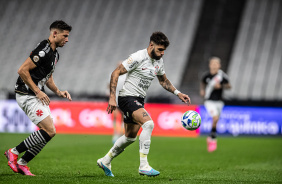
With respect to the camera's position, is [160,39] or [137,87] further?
[137,87]

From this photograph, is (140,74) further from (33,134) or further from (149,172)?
(33,134)

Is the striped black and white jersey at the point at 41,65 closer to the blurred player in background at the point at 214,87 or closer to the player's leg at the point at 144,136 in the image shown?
the player's leg at the point at 144,136

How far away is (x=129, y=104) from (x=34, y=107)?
138 centimetres

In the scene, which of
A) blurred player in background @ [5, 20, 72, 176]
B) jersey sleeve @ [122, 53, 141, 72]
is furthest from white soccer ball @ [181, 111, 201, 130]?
blurred player in background @ [5, 20, 72, 176]

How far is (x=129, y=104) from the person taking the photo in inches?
269

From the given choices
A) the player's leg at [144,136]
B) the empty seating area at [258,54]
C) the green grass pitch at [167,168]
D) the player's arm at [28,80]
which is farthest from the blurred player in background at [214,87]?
the empty seating area at [258,54]

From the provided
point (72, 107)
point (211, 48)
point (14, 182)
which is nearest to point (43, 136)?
point (14, 182)


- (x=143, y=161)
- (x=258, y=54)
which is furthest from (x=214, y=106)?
(x=258, y=54)

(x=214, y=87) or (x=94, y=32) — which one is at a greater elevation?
(x=94, y=32)

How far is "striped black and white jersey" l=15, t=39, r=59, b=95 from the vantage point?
21.1 ft

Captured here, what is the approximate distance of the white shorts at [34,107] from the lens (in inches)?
258

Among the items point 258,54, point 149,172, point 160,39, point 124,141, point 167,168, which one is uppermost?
point 258,54

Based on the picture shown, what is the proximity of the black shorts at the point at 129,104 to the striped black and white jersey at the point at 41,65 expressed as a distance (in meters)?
1.17

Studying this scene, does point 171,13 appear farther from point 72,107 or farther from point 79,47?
point 72,107
